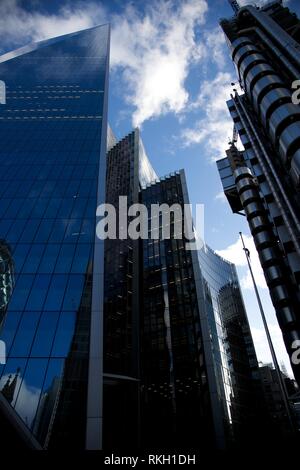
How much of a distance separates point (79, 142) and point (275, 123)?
88.8ft

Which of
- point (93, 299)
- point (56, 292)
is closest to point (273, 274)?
point (93, 299)

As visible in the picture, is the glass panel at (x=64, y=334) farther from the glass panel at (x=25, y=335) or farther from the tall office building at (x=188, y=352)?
the tall office building at (x=188, y=352)

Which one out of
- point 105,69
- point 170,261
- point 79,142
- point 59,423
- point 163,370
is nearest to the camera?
point 59,423

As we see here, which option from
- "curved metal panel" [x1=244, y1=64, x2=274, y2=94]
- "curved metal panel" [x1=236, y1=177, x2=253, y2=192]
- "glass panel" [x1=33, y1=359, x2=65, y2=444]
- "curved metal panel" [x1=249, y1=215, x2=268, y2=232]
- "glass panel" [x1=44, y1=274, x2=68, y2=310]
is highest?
"curved metal panel" [x1=244, y1=64, x2=274, y2=94]

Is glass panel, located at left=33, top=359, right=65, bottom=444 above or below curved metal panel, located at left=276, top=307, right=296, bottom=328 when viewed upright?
below

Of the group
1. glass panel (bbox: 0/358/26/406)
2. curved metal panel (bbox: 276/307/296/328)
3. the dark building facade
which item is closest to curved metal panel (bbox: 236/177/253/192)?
the dark building facade

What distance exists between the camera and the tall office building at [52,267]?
59.1 feet

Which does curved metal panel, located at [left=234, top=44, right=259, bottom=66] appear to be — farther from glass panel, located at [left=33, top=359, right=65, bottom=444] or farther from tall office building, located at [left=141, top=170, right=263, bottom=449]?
glass panel, located at [left=33, top=359, right=65, bottom=444]

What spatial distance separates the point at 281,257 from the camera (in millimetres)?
38438

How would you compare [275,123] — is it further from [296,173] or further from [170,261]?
[170,261]

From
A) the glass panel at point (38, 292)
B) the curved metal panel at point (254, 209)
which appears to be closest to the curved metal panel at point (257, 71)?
the curved metal panel at point (254, 209)

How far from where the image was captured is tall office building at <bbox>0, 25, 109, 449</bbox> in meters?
18.0

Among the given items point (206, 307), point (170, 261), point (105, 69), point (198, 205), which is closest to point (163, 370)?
point (206, 307)

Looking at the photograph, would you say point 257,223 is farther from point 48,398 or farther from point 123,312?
point 48,398
